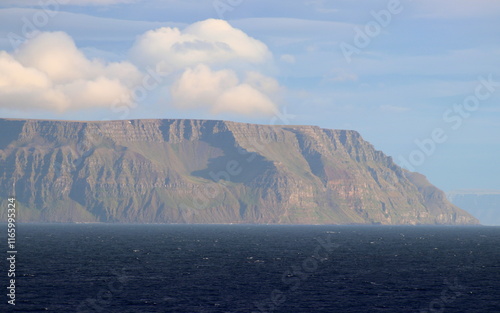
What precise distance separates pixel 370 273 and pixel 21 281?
81.7 meters

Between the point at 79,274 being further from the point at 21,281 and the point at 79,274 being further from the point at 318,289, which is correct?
the point at 318,289

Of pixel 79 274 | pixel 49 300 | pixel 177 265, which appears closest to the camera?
pixel 49 300

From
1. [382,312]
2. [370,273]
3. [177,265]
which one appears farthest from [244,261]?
[382,312]

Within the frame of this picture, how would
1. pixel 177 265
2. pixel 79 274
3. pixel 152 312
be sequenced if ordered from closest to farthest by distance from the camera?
pixel 152 312 → pixel 79 274 → pixel 177 265

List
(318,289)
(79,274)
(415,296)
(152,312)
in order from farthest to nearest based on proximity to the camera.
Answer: (79,274) → (318,289) → (415,296) → (152,312)

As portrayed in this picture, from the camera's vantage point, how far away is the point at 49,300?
118438 millimetres

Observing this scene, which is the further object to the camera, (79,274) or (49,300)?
(79,274)

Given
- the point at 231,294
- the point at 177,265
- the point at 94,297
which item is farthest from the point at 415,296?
the point at 177,265

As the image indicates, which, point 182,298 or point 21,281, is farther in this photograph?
point 21,281

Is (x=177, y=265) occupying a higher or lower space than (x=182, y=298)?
higher

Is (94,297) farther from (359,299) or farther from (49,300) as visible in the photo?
(359,299)

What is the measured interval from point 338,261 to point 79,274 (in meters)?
78.5

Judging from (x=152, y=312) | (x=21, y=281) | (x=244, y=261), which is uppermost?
(x=244, y=261)

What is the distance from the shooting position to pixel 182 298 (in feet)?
406
